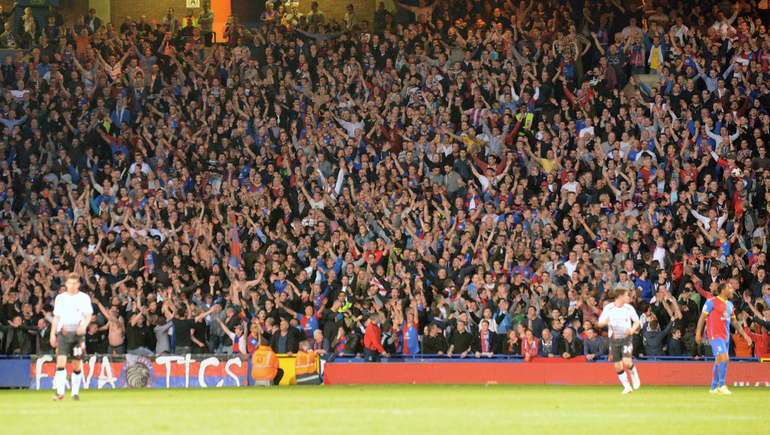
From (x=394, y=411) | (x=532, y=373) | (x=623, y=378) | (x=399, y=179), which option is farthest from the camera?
(x=399, y=179)

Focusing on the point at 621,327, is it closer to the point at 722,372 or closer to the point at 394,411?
the point at 722,372

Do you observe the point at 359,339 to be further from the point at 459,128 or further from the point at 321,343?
the point at 459,128

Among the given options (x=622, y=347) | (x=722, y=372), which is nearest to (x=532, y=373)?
(x=622, y=347)

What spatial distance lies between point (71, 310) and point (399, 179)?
483 inches

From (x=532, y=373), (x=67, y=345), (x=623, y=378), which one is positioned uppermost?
(x=67, y=345)

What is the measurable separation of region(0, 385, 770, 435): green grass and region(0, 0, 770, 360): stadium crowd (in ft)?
10.9

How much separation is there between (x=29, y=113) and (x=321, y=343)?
1258 cm

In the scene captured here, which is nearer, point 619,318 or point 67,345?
point 67,345

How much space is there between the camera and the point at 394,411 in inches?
599

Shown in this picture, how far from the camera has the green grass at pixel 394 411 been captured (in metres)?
12.7

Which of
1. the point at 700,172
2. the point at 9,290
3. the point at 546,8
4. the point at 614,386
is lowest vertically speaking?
the point at 614,386

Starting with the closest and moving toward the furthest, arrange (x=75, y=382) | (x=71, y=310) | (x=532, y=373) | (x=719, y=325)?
(x=71, y=310) → (x=75, y=382) → (x=719, y=325) → (x=532, y=373)

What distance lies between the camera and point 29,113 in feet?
101

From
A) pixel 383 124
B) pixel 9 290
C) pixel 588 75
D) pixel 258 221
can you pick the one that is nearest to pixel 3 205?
pixel 9 290
